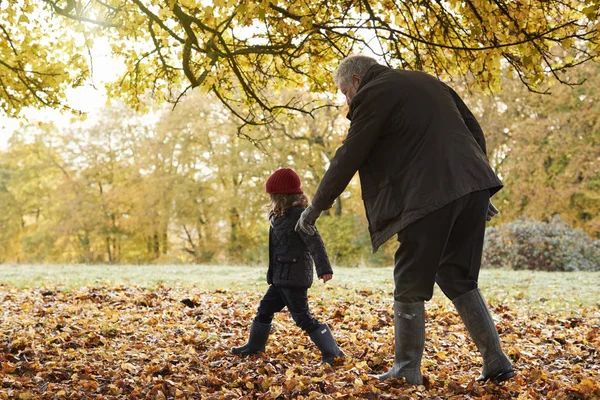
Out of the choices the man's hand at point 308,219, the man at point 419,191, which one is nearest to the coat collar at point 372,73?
the man at point 419,191

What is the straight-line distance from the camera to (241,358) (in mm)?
5219

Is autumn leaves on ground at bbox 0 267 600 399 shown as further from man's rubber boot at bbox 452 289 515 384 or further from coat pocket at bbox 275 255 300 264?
coat pocket at bbox 275 255 300 264

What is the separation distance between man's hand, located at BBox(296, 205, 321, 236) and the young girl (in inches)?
16.7

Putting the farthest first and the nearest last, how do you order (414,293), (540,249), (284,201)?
(540,249) → (284,201) → (414,293)

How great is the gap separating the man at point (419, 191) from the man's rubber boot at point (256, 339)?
1.45 meters

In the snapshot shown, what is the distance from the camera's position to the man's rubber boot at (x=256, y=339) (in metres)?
5.23

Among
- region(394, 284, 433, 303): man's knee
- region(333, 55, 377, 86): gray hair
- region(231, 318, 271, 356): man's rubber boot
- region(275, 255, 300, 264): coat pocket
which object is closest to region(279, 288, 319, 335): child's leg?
region(275, 255, 300, 264): coat pocket

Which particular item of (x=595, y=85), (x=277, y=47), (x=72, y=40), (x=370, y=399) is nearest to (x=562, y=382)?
(x=370, y=399)

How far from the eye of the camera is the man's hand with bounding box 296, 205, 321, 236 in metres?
4.14

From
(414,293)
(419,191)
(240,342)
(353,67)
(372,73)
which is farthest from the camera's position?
(240,342)

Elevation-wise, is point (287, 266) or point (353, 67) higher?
point (353, 67)

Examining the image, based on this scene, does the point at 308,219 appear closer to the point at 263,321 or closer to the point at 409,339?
the point at 409,339

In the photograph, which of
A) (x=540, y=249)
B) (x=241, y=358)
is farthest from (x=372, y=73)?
(x=540, y=249)

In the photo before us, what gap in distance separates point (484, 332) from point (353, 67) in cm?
190
